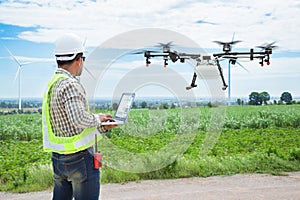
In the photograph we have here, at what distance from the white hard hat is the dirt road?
8.17 feet

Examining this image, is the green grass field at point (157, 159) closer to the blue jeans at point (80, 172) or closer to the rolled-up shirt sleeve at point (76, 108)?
the blue jeans at point (80, 172)

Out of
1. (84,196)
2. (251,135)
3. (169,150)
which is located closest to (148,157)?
(169,150)

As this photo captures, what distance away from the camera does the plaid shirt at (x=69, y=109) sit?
258cm

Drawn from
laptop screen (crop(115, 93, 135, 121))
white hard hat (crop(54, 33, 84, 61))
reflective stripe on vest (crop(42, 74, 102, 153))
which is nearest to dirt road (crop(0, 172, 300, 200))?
laptop screen (crop(115, 93, 135, 121))

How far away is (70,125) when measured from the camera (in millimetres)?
2664

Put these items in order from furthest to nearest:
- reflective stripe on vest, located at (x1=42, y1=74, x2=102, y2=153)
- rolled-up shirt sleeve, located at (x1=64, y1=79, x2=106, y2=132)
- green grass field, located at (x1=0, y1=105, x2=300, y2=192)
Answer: green grass field, located at (x1=0, y1=105, x2=300, y2=192)
reflective stripe on vest, located at (x1=42, y1=74, x2=102, y2=153)
rolled-up shirt sleeve, located at (x1=64, y1=79, x2=106, y2=132)

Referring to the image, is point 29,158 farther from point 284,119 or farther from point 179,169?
point 284,119

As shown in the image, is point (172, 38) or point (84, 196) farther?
point (172, 38)

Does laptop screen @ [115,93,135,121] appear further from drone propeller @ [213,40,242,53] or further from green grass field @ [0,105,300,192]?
drone propeller @ [213,40,242,53]

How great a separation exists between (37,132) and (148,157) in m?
6.27

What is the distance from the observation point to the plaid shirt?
8.45ft

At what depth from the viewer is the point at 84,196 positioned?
275cm

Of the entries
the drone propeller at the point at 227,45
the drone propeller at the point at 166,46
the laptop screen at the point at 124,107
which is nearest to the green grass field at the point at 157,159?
the drone propeller at the point at 227,45

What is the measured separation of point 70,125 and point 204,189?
2.95 m
